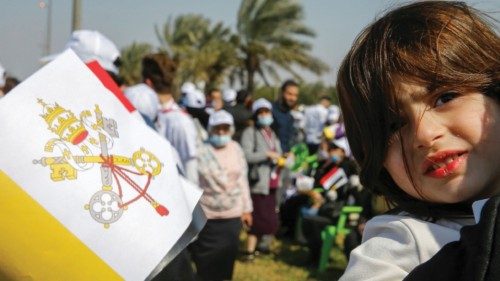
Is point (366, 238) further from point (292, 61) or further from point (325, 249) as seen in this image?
point (292, 61)

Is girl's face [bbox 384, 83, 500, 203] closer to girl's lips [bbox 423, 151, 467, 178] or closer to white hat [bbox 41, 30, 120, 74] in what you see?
girl's lips [bbox 423, 151, 467, 178]

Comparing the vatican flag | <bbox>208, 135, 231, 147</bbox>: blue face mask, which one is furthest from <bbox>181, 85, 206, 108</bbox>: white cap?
the vatican flag

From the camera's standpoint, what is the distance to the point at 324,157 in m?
6.59

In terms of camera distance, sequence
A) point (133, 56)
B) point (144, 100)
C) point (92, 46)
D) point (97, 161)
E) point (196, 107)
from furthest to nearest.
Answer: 1. point (133, 56)
2. point (196, 107)
3. point (144, 100)
4. point (92, 46)
5. point (97, 161)

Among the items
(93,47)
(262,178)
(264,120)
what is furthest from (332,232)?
(93,47)

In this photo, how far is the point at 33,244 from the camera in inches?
40.9

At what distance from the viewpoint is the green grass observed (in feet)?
19.4

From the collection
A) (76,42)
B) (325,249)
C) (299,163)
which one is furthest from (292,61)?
(76,42)

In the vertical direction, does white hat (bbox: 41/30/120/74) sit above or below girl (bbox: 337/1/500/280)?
above

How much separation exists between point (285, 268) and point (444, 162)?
5.39 m

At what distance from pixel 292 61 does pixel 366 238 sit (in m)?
20.9

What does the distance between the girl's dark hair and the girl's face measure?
0.02 metres

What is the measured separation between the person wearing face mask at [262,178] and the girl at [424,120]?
205 inches

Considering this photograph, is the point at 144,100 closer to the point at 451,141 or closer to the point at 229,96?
the point at 451,141
